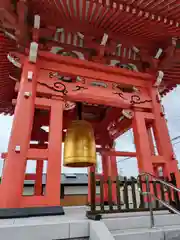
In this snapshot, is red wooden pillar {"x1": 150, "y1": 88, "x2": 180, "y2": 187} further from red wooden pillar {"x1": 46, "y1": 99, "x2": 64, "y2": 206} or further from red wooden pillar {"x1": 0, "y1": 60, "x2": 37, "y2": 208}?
red wooden pillar {"x1": 0, "y1": 60, "x2": 37, "y2": 208}

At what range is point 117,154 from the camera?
6133mm

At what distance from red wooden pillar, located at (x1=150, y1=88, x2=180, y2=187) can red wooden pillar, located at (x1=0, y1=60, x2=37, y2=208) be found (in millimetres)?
2781

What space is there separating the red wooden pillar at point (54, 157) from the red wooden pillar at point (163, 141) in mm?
2217

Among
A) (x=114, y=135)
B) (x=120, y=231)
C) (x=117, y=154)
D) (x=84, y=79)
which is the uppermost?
(x=84, y=79)

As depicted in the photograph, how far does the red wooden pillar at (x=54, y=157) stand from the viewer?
3045 mm

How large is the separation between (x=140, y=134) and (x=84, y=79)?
180cm

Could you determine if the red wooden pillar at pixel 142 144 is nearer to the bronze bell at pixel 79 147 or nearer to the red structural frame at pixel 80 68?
the red structural frame at pixel 80 68

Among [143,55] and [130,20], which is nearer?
[130,20]

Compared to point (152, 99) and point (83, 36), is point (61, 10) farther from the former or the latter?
point (152, 99)

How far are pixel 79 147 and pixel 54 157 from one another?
0.72 m

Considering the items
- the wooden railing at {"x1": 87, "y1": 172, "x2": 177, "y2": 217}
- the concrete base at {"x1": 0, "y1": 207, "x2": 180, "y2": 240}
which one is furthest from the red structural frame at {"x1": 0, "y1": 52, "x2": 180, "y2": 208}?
the concrete base at {"x1": 0, "y1": 207, "x2": 180, "y2": 240}

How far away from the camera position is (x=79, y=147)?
12.7 ft

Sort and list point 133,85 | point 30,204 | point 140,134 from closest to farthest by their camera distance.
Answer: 1. point 30,204
2. point 140,134
3. point 133,85

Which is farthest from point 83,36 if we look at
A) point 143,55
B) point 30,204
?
point 30,204
